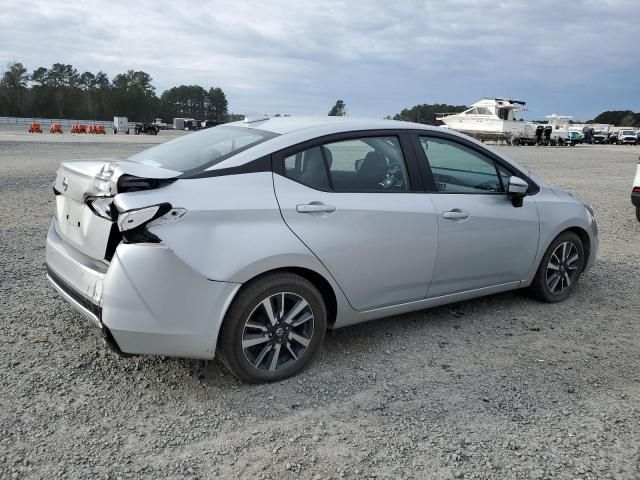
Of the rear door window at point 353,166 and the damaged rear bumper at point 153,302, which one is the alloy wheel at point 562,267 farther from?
the damaged rear bumper at point 153,302

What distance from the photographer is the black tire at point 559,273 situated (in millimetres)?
4839

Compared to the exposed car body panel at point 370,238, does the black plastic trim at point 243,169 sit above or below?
above

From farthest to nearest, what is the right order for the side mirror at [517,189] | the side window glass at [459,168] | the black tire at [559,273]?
the black tire at [559,273] → the side mirror at [517,189] → the side window glass at [459,168]

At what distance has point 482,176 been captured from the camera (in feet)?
14.6

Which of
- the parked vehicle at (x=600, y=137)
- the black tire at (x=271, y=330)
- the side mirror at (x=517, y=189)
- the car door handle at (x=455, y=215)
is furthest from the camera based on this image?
the parked vehicle at (x=600, y=137)

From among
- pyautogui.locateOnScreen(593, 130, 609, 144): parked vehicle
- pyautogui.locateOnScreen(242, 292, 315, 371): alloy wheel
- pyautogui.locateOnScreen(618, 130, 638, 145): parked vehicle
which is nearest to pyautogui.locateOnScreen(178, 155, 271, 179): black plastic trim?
pyautogui.locateOnScreen(242, 292, 315, 371): alloy wheel

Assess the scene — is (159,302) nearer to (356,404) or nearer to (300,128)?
(356,404)

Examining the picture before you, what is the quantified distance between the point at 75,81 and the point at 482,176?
149992 mm

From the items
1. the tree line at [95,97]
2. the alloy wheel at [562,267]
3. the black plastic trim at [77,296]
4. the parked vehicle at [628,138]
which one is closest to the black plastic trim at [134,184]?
the black plastic trim at [77,296]

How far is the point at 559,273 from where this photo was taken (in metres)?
4.97

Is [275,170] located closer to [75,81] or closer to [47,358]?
[47,358]

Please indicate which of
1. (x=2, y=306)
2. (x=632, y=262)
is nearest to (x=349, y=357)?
(x=2, y=306)

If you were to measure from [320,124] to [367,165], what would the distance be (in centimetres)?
44

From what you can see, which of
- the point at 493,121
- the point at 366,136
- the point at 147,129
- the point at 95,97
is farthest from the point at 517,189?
the point at 95,97
